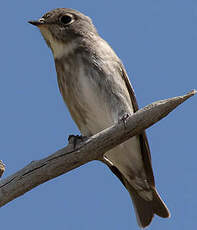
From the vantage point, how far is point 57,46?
6.82 metres

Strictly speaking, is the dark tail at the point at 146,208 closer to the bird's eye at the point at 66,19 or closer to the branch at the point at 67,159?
the branch at the point at 67,159

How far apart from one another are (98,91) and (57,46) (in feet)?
3.38

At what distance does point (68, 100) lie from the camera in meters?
6.66

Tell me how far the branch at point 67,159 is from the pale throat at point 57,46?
1.64m

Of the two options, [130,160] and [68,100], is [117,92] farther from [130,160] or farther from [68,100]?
[130,160]

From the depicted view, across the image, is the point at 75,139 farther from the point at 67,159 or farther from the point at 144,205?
the point at 144,205

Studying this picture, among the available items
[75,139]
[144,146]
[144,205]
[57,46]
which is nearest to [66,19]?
[57,46]

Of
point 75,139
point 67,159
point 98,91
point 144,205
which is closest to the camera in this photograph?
point 67,159

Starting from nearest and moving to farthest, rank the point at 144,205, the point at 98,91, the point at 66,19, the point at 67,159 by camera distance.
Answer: the point at 67,159 → the point at 98,91 → the point at 66,19 → the point at 144,205

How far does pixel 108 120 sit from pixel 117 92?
41 cm

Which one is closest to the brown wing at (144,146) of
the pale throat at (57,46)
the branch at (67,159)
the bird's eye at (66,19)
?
the pale throat at (57,46)

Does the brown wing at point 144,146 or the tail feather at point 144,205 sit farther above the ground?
the brown wing at point 144,146

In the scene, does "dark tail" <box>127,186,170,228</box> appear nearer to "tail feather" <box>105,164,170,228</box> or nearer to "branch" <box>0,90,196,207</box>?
"tail feather" <box>105,164,170,228</box>

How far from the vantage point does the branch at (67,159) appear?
5.47m
